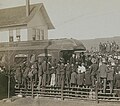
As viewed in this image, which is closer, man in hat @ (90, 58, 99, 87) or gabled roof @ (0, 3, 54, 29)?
man in hat @ (90, 58, 99, 87)

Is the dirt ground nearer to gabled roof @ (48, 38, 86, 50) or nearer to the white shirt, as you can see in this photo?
the white shirt

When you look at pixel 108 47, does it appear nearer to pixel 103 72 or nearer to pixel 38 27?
pixel 103 72

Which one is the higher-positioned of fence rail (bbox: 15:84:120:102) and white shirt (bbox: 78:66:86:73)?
white shirt (bbox: 78:66:86:73)

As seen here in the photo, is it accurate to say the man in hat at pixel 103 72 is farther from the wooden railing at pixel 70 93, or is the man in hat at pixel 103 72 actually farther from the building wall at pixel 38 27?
the building wall at pixel 38 27

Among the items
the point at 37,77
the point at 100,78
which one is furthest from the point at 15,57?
the point at 100,78

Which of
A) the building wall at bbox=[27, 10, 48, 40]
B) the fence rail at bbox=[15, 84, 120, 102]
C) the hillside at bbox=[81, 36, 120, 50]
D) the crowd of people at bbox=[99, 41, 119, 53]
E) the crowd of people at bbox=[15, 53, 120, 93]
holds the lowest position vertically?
the fence rail at bbox=[15, 84, 120, 102]

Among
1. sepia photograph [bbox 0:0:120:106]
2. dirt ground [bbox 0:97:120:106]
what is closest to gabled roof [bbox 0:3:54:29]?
sepia photograph [bbox 0:0:120:106]

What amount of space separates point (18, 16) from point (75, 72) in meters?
0.62

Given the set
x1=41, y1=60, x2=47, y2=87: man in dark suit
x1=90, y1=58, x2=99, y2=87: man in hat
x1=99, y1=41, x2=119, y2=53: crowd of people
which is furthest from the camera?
x1=41, y1=60, x2=47, y2=87: man in dark suit

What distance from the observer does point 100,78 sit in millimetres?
1891

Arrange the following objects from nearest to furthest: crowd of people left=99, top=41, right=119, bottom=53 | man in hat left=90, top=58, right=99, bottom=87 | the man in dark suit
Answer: crowd of people left=99, top=41, right=119, bottom=53
man in hat left=90, top=58, right=99, bottom=87
the man in dark suit

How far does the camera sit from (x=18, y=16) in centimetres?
216

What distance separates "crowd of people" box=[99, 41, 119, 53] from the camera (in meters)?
1.76

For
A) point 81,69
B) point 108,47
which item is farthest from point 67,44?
point 108,47
